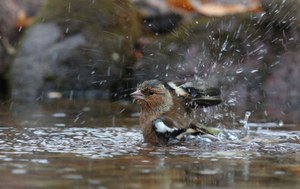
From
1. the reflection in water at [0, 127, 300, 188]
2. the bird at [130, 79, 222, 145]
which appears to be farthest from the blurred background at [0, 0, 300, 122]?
the reflection in water at [0, 127, 300, 188]

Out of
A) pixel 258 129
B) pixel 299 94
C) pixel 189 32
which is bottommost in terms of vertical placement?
pixel 258 129

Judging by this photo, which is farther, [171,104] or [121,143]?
[171,104]

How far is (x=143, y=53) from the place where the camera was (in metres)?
11.6

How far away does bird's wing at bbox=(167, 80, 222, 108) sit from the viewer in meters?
7.29

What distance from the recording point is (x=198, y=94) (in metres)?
7.30

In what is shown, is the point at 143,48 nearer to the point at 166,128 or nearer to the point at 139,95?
the point at 139,95

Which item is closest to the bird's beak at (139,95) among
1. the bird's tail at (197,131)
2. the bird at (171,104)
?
the bird at (171,104)

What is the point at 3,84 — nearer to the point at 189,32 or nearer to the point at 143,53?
the point at 143,53

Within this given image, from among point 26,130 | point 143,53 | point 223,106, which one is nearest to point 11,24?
point 143,53

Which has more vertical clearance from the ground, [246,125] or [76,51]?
[76,51]

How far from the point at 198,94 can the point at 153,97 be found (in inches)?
17.2

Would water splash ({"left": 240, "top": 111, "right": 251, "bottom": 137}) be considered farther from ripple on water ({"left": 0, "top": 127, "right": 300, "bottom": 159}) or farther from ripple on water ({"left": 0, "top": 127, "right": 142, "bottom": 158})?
ripple on water ({"left": 0, "top": 127, "right": 142, "bottom": 158})

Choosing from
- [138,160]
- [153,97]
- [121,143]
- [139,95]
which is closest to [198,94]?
[153,97]

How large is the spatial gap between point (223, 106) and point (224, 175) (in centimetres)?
484
